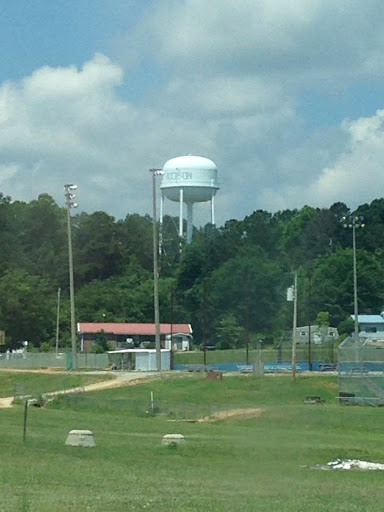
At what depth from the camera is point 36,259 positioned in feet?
518

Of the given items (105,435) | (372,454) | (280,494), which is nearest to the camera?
(280,494)

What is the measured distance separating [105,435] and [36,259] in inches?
4706

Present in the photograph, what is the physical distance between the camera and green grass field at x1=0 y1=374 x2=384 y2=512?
20.3 m

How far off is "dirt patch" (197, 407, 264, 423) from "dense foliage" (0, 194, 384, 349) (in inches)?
2100

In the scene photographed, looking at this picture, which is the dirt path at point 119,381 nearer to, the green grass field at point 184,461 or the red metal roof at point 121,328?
the green grass field at point 184,461

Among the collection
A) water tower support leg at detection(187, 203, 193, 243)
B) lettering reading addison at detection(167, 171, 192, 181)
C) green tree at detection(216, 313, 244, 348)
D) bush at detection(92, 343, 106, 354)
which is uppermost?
lettering reading addison at detection(167, 171, 192, 181)

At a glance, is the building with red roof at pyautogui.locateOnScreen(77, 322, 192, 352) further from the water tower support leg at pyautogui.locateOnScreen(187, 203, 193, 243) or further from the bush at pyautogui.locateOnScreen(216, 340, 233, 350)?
the water tower support leg at pyautogui.locateOnScreen(187, 203, 193, 243)

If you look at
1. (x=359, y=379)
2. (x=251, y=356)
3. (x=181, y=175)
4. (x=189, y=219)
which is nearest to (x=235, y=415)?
(x=359, y=379)

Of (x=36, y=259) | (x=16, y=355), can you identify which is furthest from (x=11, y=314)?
(x=36, y=259)

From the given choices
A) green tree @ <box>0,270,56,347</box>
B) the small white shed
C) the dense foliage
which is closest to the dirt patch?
the small white shed

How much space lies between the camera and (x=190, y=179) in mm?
149375

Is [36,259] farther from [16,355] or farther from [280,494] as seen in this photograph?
[280,494]

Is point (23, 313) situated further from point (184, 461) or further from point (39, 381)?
point (184, 461)

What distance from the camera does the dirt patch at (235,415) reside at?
2019 inches
